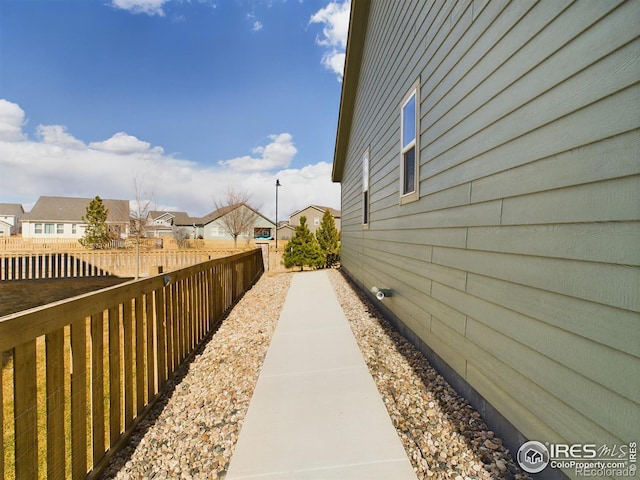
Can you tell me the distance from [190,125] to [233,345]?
70.9ft

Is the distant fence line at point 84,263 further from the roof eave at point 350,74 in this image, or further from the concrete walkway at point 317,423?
the concrete walkway at point 317,423

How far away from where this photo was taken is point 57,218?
3694 centimetres

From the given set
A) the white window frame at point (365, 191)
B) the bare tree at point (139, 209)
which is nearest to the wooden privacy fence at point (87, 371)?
→ the white window frame at point (365, 191)

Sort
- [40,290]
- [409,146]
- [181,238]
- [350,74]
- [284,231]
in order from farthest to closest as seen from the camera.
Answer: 1. [284,231]
2. [181,238]
3. [40,290]
4. [350,74]
5. [409,146]

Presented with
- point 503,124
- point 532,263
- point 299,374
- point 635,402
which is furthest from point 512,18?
point 299,374

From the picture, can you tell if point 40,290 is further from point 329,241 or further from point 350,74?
point 329,241

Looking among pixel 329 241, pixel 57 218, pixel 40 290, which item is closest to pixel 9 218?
pixel 57 218

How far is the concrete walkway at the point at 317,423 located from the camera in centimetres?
176

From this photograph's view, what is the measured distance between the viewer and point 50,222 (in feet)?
120

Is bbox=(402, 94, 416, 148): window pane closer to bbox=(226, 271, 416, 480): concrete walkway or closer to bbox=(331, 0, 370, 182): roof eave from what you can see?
bbox=(226, 271, 416, 480): concrete walkway

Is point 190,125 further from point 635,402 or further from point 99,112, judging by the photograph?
point 635,402

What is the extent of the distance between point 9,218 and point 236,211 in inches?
1931

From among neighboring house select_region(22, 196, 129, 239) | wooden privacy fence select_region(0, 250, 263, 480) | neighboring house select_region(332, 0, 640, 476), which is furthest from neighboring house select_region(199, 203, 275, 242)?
neighboring house select_region(332, 0, 640, 476)

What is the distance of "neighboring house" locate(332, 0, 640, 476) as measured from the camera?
4.01 feet
